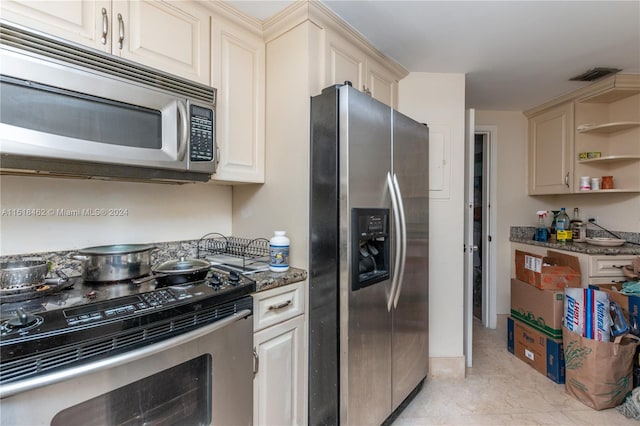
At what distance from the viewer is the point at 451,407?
1950 millimetres

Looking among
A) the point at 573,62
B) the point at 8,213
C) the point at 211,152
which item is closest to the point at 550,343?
the point at 573,62

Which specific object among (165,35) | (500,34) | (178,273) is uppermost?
(500,34)

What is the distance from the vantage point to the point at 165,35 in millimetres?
1363

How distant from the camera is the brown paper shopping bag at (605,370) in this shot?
189cm

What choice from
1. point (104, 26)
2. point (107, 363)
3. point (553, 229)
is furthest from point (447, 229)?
point (104, 26)

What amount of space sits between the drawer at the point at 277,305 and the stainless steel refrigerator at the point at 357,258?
7 cm

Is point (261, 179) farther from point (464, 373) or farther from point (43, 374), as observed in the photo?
point (464, 373)

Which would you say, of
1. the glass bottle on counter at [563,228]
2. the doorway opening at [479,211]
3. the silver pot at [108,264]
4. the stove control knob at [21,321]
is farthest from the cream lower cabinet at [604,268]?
the stove control knob at [21,321]

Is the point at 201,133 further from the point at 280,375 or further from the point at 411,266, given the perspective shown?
the point at 411,266

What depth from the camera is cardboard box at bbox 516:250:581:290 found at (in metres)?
2.39

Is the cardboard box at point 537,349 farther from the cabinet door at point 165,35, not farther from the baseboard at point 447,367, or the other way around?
the cabinet door at point 165,35

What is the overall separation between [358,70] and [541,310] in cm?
223

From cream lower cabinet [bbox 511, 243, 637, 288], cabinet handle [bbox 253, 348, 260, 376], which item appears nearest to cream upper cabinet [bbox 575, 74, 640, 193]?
cream lower cabinet [bbox 511, 243, 637, 288]

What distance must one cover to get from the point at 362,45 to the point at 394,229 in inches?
44.3
